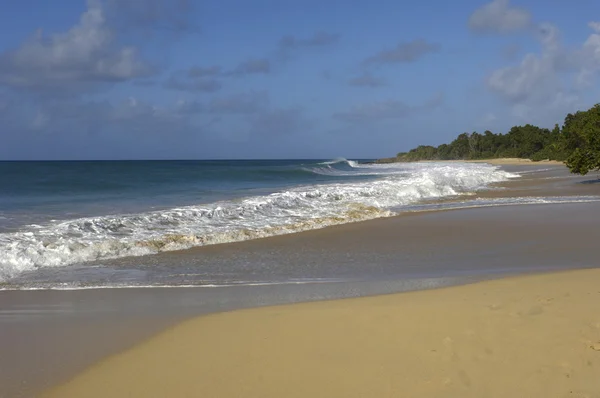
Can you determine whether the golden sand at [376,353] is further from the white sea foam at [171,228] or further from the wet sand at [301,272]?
the white sea foam at [171,228]

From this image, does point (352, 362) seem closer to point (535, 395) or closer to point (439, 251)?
point (535, 395)

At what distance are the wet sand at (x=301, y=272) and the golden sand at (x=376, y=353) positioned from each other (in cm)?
46

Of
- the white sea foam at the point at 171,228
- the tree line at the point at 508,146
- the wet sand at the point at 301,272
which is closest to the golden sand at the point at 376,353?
the wet sand at the point at 301,272

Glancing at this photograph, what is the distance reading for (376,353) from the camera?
4.59m

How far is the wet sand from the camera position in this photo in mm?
5109

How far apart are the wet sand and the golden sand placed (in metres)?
0.46

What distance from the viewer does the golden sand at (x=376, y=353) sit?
402 centimetres

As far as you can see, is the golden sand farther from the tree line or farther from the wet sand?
the tree line

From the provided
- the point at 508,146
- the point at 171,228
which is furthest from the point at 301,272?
the point at 508,146

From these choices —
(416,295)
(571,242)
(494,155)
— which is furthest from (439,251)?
(494,155)

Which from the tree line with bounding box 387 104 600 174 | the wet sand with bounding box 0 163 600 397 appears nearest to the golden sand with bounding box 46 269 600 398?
the wet sand with bounding box 0 163 600 397

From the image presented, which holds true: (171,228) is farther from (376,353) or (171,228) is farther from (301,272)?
(376,353)

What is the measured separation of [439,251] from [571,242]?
2712mm

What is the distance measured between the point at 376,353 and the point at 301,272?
13.4ft
